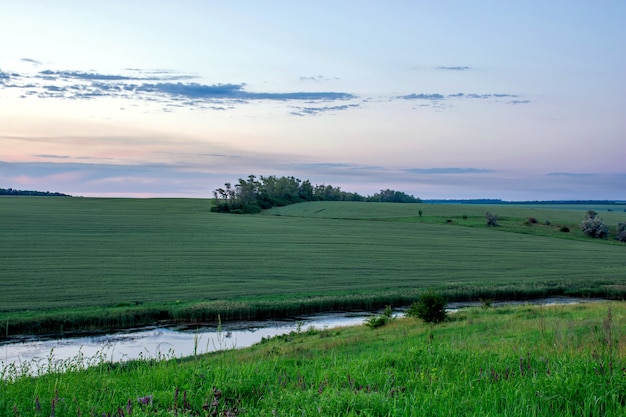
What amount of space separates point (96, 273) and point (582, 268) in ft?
139

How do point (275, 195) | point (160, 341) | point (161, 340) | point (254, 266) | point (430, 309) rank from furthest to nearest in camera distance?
point (275, 195) < point (254, 266) < point (161, 340) < point (160, 341) < point (430, 309)

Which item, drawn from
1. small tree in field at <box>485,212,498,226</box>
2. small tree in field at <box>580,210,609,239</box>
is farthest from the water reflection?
small tree in field at <box>485,212,498,226</box>

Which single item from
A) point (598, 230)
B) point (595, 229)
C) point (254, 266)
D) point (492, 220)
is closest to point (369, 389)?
point (254, 266)

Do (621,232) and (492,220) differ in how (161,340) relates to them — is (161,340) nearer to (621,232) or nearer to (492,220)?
(492,220)

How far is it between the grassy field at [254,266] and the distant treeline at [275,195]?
1196 inches

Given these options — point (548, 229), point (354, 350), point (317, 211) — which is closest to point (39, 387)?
point (354, 350)

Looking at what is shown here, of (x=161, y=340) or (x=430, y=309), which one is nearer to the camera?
(x=430, y=309)

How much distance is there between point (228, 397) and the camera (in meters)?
5.85

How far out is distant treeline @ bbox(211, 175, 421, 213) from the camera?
120875mm

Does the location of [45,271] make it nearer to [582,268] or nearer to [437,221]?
[582,268]

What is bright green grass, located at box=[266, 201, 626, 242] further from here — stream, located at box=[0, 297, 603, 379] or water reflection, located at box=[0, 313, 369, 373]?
water reflection, located at box=[0, 313, 369, 373]

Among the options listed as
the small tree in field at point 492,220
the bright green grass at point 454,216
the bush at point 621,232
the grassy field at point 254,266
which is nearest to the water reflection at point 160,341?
the grassy field at point 254,266

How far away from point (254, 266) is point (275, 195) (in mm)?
103071

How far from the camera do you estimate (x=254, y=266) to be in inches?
1866
